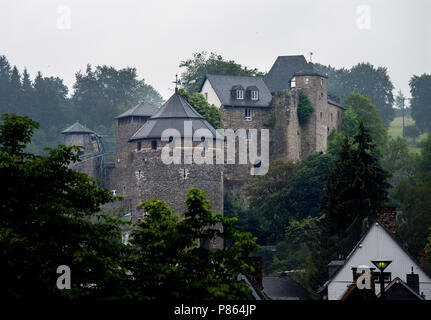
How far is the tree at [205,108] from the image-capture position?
8838 centimetres

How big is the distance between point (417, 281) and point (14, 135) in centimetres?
1827

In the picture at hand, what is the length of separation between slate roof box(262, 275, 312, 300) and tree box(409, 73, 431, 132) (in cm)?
10672

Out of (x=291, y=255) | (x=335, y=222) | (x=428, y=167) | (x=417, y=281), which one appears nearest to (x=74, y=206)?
(x=417, y=281)

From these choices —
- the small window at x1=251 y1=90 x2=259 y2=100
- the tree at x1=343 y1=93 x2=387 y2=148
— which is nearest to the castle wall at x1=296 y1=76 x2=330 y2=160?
the small window at x1=251 y1=90 x2=259 y2=100

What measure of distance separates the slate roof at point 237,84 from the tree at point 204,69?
6837 mm

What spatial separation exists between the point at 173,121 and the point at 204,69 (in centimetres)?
2980

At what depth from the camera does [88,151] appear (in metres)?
96.2

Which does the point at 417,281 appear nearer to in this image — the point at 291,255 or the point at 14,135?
the point at 14,135

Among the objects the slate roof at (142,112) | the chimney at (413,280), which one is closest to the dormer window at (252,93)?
the slate roof at (142,112)

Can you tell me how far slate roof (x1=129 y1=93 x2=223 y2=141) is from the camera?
78.8 metres

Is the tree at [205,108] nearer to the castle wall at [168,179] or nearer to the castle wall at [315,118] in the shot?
the castle wall at [315,118]

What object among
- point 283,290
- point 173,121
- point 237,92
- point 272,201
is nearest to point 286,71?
point 237,92

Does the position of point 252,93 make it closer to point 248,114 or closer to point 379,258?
point 248,114
